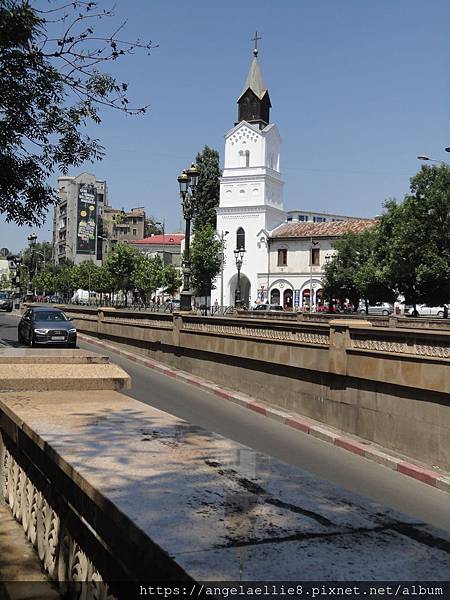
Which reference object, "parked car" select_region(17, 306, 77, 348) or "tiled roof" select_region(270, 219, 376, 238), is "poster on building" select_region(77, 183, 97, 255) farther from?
Result: "parked car" select_region(17, 306, 77, 348)

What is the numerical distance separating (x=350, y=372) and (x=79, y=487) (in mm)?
10283

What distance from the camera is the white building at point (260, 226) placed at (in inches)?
3031

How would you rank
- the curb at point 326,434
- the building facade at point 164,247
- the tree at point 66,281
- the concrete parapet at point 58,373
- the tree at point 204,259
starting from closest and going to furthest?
the concrete parapet at point 58,373 → the curb at point 326,434 → the tree at point 204,259 → the tree at point 66,281 → the building facade at point 164,247

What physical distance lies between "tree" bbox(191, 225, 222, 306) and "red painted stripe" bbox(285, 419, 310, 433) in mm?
56858

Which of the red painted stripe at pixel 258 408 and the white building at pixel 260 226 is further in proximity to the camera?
the white building at pixel 260 226

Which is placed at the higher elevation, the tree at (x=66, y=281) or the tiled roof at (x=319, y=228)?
the tiled roof at (x=319, y=228)

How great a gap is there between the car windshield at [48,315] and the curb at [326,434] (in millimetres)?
6269

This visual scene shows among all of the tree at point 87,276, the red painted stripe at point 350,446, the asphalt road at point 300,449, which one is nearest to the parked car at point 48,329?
the asphalt road at point 300,449

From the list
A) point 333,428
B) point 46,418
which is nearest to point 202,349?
point 333,428

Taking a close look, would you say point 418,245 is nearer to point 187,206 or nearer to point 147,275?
point 187,206

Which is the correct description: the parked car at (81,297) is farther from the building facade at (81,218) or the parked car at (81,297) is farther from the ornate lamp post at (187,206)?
the ornate lamp post at (187,206)

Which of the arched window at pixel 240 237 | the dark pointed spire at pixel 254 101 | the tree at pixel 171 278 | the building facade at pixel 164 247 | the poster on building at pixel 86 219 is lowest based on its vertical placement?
the tree at pixel 171 278

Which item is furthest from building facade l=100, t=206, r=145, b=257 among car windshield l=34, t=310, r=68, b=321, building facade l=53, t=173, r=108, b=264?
car windshield l=34, t=310, r=68, b=321

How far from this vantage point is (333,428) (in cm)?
1306
